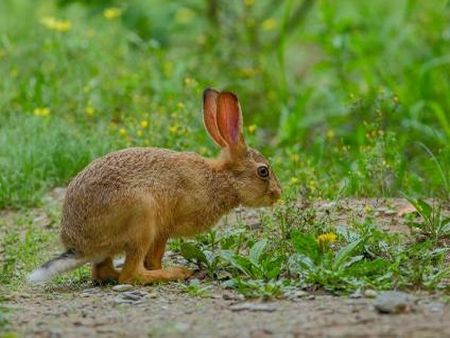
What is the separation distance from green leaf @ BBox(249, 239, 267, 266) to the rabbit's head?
1.96ft

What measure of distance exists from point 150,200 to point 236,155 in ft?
2.54

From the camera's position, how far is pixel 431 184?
25.6 feet

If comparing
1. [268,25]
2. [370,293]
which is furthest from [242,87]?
[370,293]

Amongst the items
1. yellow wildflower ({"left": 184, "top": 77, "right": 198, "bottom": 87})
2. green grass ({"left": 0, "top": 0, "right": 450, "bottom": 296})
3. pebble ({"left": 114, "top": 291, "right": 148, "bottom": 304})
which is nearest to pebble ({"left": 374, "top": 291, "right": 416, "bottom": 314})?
green grass ({"left": 0, "top": 0, "right": 450, "bottom": 296})

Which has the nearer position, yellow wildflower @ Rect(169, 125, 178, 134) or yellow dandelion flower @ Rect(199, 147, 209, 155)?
yellow dandelion flower @ Rect(199, 147, 209, 155)

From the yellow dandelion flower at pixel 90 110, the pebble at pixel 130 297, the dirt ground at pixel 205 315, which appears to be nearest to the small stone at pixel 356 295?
the dirt ground at pixel 205 315

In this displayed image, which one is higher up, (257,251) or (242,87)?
(242,87)

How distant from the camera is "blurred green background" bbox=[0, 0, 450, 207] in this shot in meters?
8.26

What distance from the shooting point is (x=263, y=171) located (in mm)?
6980

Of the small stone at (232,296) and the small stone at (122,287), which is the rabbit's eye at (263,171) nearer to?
the small stone at (122,287)

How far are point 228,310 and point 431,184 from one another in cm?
271

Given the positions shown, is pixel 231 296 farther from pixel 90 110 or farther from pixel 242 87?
pixel 242 87

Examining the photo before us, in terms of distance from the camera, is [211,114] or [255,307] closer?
[255,307]

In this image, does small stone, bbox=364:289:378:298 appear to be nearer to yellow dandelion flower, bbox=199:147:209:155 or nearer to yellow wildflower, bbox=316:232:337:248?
yellow wildflower, bbox=316:232:337:248
